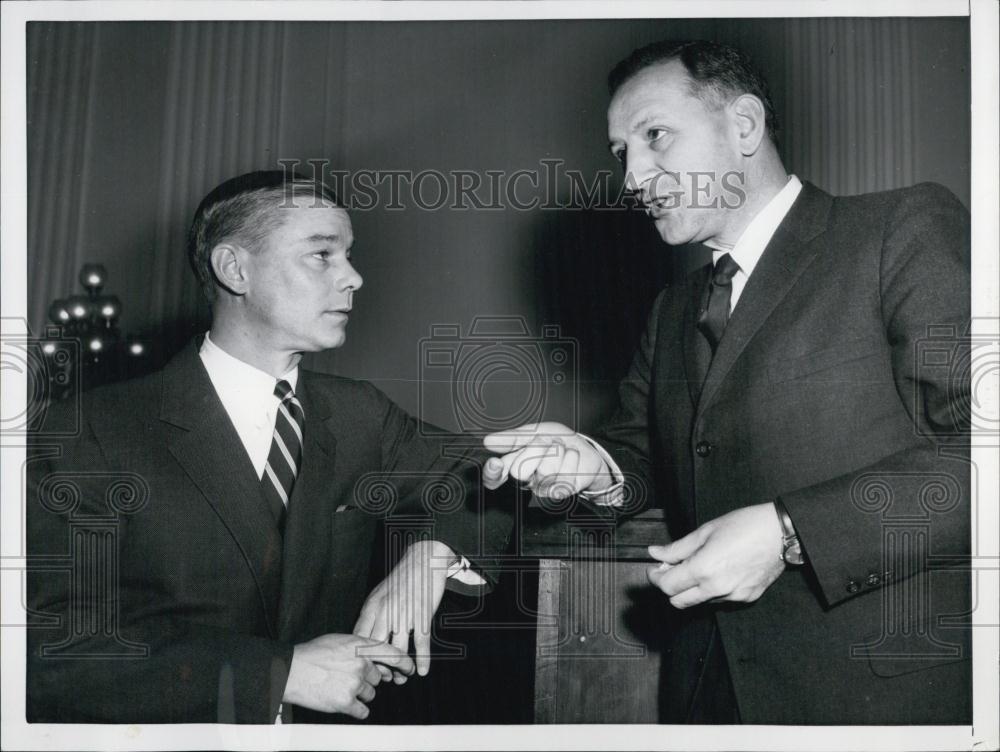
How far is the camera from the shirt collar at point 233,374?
4.58ft

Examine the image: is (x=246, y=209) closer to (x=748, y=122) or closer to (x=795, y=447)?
(x=748, y=122)

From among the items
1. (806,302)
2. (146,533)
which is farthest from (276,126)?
(806,302)

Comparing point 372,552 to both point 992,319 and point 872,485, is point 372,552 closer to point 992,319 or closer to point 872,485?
point 872,485

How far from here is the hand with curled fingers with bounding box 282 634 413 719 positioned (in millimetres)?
1357

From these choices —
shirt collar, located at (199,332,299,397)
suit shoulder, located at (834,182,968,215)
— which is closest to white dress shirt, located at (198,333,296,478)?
shirt collar, located at (199,332,299,397)

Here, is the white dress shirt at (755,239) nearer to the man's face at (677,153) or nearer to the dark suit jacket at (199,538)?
the man's face at (677,153)

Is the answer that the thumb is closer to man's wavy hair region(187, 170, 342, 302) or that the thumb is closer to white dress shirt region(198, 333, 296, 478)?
white dress shirt region(198, 333, 296, 478)

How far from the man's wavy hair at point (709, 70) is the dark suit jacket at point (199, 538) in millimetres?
660

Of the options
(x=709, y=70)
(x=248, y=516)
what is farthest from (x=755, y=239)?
(x=248, y=516)

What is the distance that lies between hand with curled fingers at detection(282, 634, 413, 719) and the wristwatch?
1.90 feet

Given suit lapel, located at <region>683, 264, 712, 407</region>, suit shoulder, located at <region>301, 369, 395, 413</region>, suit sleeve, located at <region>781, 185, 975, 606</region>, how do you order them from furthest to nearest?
suit shoulder, located at <region>301, 369, 395, 413</region> → suit lapel, located at <region>683, 264, 712, 407</region> → suit sleeve, located at <region>781, 185, 975, 606</region>

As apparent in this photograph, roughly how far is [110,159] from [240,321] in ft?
1.17
